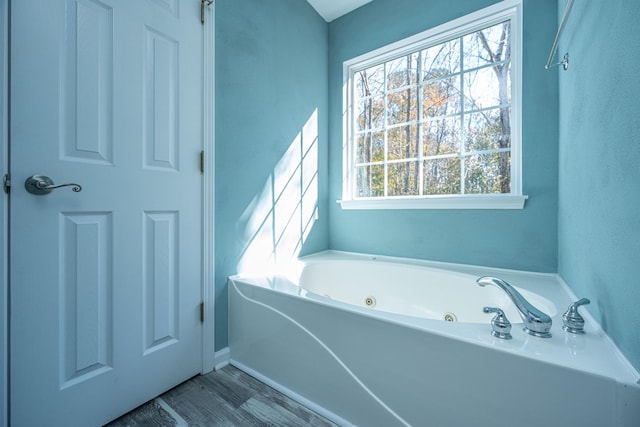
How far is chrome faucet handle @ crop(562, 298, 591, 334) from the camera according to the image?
0.86 meters

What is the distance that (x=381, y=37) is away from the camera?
2135 mm

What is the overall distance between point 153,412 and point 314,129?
1.98 m

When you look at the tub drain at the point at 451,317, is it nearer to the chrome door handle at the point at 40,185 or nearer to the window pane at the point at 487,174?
the window pane at the point at 487,174

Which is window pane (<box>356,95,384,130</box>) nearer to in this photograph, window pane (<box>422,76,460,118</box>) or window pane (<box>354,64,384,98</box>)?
window pane (<box>354,64,384,98</box>)

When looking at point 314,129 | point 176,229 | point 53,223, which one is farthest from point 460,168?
point 53,223

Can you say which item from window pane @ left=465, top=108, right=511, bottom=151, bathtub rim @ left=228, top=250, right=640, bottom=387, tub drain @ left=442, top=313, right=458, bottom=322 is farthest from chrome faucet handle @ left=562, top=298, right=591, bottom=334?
window pane @ left=465, top=108, right=511, bottom=151

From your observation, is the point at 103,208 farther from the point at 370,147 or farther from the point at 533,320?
the point at 370,147

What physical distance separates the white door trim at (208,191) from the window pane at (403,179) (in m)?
1.33

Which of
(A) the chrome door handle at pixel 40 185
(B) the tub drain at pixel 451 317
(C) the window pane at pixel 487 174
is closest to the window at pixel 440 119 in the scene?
(C) the window pane at pixel 487 174

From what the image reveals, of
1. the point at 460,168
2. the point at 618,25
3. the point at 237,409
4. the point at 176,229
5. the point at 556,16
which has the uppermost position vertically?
the point at 556,16

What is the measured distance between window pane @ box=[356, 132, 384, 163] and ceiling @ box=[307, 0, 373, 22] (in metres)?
1.01

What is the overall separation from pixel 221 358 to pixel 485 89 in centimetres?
229

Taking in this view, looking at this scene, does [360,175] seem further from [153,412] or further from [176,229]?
[153,412]

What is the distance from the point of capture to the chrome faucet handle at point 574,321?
86 cm
